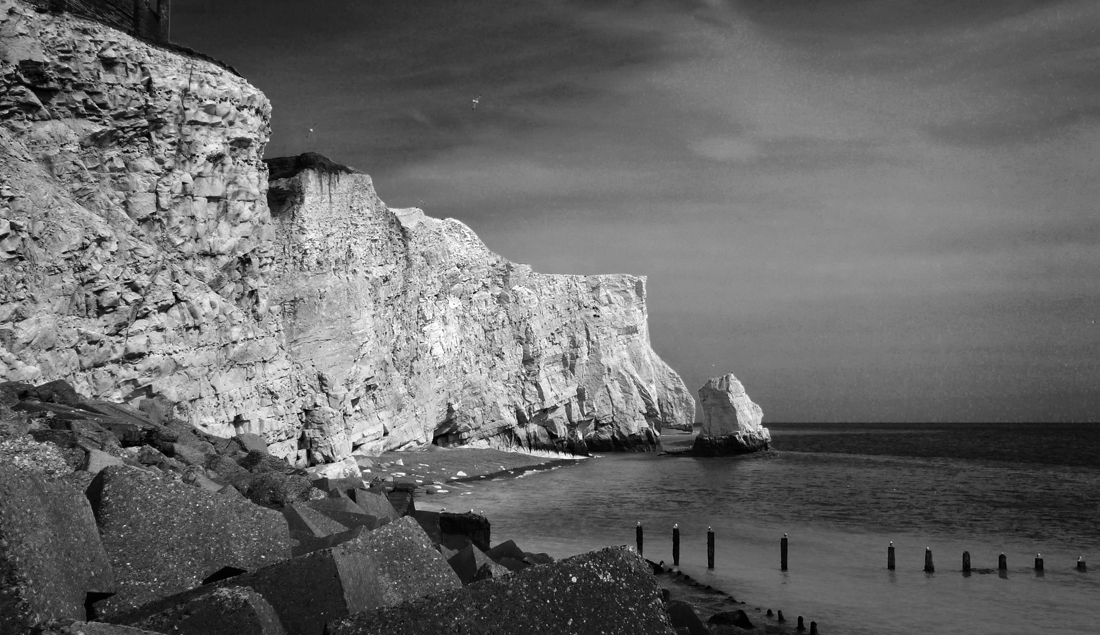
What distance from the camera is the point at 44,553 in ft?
Answer: 10.7

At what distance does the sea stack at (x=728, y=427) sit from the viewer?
6172 centimetres

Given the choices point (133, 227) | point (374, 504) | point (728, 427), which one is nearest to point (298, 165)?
point (133, 227)

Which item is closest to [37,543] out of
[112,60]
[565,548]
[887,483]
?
[565,548]

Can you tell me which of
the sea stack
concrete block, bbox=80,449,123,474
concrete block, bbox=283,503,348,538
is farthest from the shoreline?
concrete block, bbox=80,449,123,474

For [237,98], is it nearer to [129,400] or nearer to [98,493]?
[129,400]

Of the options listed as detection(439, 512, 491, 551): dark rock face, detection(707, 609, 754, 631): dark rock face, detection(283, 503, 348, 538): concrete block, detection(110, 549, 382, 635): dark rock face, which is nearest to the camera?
detection(110, 549, 382, 635): dark rock face

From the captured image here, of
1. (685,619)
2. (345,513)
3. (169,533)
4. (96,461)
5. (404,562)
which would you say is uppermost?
(96,461)

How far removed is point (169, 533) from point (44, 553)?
0.96 m

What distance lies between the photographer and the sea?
15.8m

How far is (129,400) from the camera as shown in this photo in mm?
19594

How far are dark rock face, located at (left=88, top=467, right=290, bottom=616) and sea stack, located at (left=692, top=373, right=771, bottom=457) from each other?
5789 centimetres

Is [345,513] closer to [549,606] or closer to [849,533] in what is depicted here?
[549,606]

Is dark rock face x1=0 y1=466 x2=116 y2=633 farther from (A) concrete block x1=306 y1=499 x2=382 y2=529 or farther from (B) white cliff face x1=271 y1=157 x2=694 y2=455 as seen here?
(B) white cliff face x1=271 y1=157 x2=694 y2=455

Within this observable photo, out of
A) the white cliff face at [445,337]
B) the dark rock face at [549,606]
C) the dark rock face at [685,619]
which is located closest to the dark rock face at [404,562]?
the dark rock face at [549,606]
